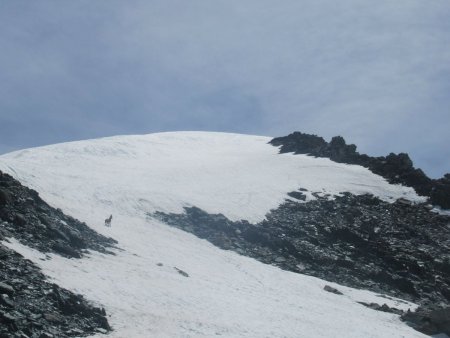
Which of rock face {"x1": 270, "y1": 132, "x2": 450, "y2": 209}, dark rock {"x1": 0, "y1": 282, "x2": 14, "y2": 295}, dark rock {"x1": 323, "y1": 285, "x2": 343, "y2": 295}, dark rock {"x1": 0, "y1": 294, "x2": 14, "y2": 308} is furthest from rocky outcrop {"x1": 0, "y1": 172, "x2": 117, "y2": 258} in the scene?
rock face {"x1": 270, "y1": 132, "x2": 450, "y2": 209}

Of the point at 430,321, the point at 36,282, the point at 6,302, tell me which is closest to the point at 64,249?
the point at 36,282

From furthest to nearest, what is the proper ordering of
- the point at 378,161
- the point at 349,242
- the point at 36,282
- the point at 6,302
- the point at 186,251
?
the point at 378,161
the point at 349,242
the point at 186,251
the point at 36,282
the point at 6,302

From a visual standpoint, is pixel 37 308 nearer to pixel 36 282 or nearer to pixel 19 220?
pixel 36 282

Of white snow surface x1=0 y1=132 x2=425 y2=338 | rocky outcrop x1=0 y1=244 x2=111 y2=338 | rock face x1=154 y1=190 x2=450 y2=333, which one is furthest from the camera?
rock face x1=154 y1=190 x2=450 y2=333

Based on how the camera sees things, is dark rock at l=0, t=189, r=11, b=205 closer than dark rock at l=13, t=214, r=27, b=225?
No

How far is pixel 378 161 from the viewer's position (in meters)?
65.6

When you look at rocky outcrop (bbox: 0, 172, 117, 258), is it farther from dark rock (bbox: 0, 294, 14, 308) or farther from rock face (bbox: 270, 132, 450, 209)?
rock face (bbox: 270, 132, 450, 209)

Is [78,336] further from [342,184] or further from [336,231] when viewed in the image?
[342,184]

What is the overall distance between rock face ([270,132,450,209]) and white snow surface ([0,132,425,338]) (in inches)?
66.9

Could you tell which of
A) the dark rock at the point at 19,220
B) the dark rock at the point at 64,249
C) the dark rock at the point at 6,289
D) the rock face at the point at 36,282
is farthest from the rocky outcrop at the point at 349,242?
the dark rock at the point at 6,289

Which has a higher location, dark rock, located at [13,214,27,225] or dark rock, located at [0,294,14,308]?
dark rock, located at [13,214,27,225]

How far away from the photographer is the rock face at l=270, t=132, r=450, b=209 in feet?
184

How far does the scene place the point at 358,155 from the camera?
6838cm

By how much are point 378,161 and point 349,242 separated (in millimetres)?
24203
